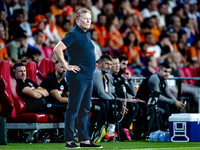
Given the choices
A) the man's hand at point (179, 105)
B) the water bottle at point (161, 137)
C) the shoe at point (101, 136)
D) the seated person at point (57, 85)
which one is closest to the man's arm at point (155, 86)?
the man's hand at point (179, 105)

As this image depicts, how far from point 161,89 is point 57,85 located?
2.51 metres

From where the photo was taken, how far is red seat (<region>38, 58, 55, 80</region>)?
999 centimetres

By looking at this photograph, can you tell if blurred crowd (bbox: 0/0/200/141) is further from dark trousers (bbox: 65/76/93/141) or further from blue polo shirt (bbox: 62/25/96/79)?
blue polo shirt (bbox: 62/25/96/79)

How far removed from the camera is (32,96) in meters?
8.98

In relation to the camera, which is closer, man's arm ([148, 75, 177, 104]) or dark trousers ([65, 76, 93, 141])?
dark trousers ([65, 76, 93, 141])

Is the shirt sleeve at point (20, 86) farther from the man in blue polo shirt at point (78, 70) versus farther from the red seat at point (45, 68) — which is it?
the man in blue polo shirt at point (78, 70)

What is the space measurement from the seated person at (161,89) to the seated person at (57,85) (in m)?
1.94

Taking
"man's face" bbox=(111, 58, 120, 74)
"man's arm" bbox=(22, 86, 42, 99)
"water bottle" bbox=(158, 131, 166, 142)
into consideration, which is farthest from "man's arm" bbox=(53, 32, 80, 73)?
"man's face" bbox=(111, 58, 120, 74)

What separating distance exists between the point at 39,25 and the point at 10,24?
81 cm

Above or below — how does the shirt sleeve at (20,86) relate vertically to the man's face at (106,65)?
below

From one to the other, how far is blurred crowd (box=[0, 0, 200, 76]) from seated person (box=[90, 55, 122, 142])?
1.94 meters

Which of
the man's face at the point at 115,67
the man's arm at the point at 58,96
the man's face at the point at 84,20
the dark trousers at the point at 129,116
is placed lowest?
the dark trousers at the point at 129,116

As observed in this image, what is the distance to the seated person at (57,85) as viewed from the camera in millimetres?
9188

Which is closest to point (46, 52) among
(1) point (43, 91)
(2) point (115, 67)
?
(2) point (115, 67)
